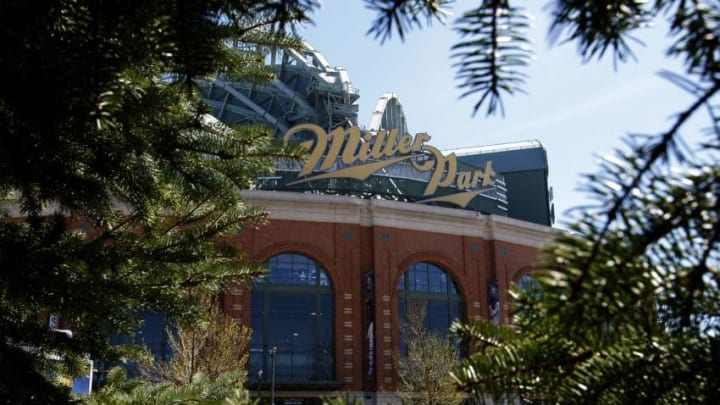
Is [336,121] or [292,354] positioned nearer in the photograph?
[292,354]

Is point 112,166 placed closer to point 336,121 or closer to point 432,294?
point 432,294

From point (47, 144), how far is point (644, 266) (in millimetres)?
2581

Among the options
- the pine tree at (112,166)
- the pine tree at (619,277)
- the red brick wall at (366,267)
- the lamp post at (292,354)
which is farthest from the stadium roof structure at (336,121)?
the pine tree at (619,277)

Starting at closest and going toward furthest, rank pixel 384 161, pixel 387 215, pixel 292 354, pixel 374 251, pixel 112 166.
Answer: pixel 112 166 < pixel 292 354 < pixel 374 251 < pixel 387 215 < pixel 384 161

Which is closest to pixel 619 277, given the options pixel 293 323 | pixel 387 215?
pixel 293 323

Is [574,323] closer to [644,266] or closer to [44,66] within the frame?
[644,266]

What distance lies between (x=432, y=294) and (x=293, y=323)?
829cm

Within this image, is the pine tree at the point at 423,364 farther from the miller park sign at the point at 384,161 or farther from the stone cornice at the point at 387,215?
the miller park sign at the point at 384,161

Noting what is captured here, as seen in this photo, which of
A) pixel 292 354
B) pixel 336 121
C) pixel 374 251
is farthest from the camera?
pixel 336 121

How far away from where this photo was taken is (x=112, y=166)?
3268 millimetres

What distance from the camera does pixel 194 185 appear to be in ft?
11.3

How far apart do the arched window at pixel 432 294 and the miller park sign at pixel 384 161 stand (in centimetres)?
467

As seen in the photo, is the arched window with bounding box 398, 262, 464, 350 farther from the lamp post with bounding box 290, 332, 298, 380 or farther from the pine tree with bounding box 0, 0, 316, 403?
the pine tree with bounding box 0, 0, 316, 403

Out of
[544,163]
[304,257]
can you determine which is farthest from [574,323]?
[544,163]
